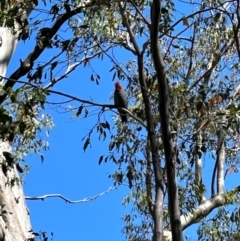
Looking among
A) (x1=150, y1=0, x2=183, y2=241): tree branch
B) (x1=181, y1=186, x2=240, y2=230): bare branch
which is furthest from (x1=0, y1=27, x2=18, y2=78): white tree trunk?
(x1=150, y1=0, x2=183, y2=241): tree branch

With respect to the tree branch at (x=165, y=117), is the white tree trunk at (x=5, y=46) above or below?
above

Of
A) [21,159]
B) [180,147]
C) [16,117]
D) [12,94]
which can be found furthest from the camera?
[21,159]

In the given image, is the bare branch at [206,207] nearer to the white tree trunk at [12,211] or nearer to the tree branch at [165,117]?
the white tree trunk at [12,211]

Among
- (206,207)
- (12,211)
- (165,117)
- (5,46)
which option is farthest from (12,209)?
(206,207)

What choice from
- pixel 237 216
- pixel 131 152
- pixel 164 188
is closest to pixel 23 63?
pixel 131 152

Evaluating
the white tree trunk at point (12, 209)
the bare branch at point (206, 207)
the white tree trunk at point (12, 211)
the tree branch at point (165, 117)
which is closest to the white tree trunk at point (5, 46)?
the white tree trunk at point (12, 209)

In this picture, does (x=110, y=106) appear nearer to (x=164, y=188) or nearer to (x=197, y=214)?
(x=164, y=188)

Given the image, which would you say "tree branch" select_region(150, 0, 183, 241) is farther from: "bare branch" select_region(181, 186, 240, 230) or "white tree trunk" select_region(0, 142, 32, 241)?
"bare branch" select_region(181, 186, 240, 230)

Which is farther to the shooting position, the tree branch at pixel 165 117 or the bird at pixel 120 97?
the bird at pixel 120 97

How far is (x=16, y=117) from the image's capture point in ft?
13.6

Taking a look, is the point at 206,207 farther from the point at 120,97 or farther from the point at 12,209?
the point at 12,209

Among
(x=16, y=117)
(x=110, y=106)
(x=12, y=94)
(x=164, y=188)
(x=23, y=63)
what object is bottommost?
(x=164, y=188)

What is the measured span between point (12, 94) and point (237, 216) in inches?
133

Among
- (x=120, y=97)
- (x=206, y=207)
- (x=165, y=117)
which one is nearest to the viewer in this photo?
(x=165, y=117)
